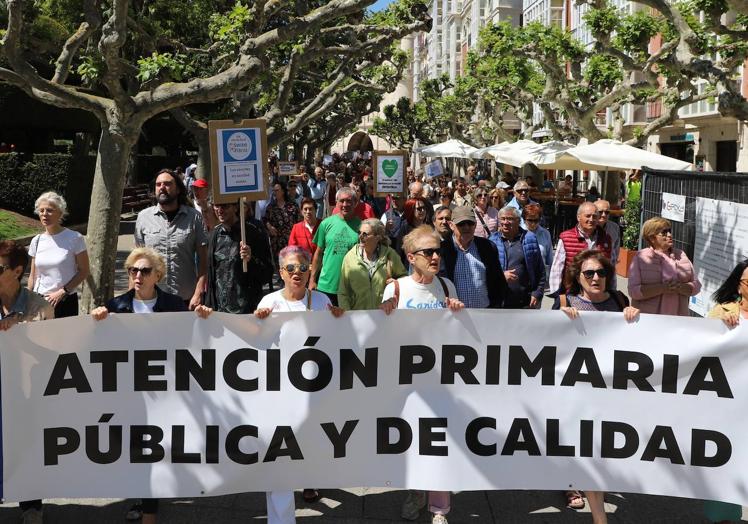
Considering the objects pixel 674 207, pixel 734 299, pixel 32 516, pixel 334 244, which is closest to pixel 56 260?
pixel 32 516

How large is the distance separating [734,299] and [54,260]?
14.1ft

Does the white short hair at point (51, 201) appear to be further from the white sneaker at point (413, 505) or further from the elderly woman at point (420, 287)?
the white sneaker at point (413, 505)

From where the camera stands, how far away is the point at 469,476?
438 cm

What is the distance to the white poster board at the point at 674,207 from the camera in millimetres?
8008

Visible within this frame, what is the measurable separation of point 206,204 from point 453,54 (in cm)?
7793

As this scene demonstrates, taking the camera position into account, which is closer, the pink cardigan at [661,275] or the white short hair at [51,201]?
the white short hair at [51,201]

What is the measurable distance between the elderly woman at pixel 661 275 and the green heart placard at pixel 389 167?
4732 mm

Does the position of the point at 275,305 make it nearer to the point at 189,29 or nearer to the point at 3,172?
the point at 3,172

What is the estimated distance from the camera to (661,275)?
5.72 metres

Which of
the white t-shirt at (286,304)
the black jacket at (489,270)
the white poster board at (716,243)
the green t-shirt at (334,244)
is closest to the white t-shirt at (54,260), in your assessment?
the white t-shirt at (286,304)

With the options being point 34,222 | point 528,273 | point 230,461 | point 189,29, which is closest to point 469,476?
point 230,461

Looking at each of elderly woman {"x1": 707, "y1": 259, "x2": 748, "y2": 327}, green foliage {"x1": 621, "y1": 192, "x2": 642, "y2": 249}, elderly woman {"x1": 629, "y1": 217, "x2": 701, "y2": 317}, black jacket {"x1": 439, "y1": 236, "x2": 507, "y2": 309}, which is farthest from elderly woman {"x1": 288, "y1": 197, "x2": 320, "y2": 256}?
green foliage {"x1": 621, "y1": 192, "x2": 642, "y2": 249}

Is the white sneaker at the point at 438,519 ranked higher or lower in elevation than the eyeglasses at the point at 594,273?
lower

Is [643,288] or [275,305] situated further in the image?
[643,288]
